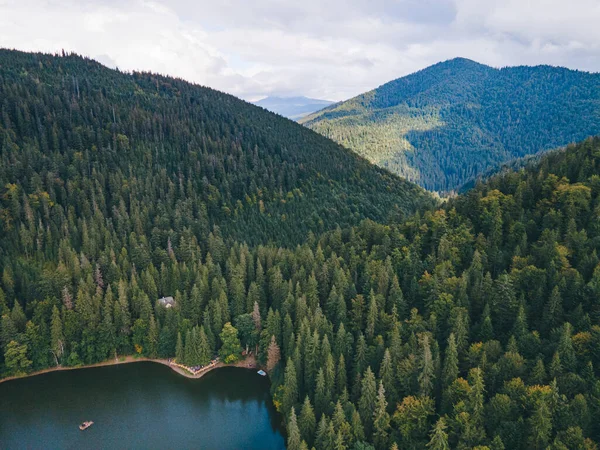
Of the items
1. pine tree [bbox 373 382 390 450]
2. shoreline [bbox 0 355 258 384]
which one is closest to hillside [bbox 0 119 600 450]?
pine tree [bbox 373 382 390 450]

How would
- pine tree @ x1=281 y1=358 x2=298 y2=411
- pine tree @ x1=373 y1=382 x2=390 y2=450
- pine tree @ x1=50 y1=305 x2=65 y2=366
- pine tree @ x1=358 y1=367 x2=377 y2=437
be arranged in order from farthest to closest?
pine tree @ x1=50 y1=305 x2=65 y2=366, pine tree @ x1=281 y1=358 x2=298 y2=411, pine tree @ x1=358 y1=367 x2=377 y2=437, pine tree @ x1=373 y1=382 x2=390 y2=450

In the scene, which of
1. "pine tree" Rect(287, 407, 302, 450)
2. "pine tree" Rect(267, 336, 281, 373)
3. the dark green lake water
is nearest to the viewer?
"pine tree" Rect(287, 407, 302, 450)

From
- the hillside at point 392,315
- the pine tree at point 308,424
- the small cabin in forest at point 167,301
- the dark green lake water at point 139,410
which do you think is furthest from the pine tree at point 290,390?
the small cabin in forest at point 167,301

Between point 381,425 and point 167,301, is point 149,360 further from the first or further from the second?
point 381,425

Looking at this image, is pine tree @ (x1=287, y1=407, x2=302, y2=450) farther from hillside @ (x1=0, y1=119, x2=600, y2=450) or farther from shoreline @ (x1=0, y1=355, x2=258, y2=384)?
shoreline @ (x1=0, y1=355, x2=258, y2=384)

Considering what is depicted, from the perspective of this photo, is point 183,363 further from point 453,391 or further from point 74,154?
point 74,154

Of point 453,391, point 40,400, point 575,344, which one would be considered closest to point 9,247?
point 40,400

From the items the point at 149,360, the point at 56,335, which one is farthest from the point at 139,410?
the point at 56,335
